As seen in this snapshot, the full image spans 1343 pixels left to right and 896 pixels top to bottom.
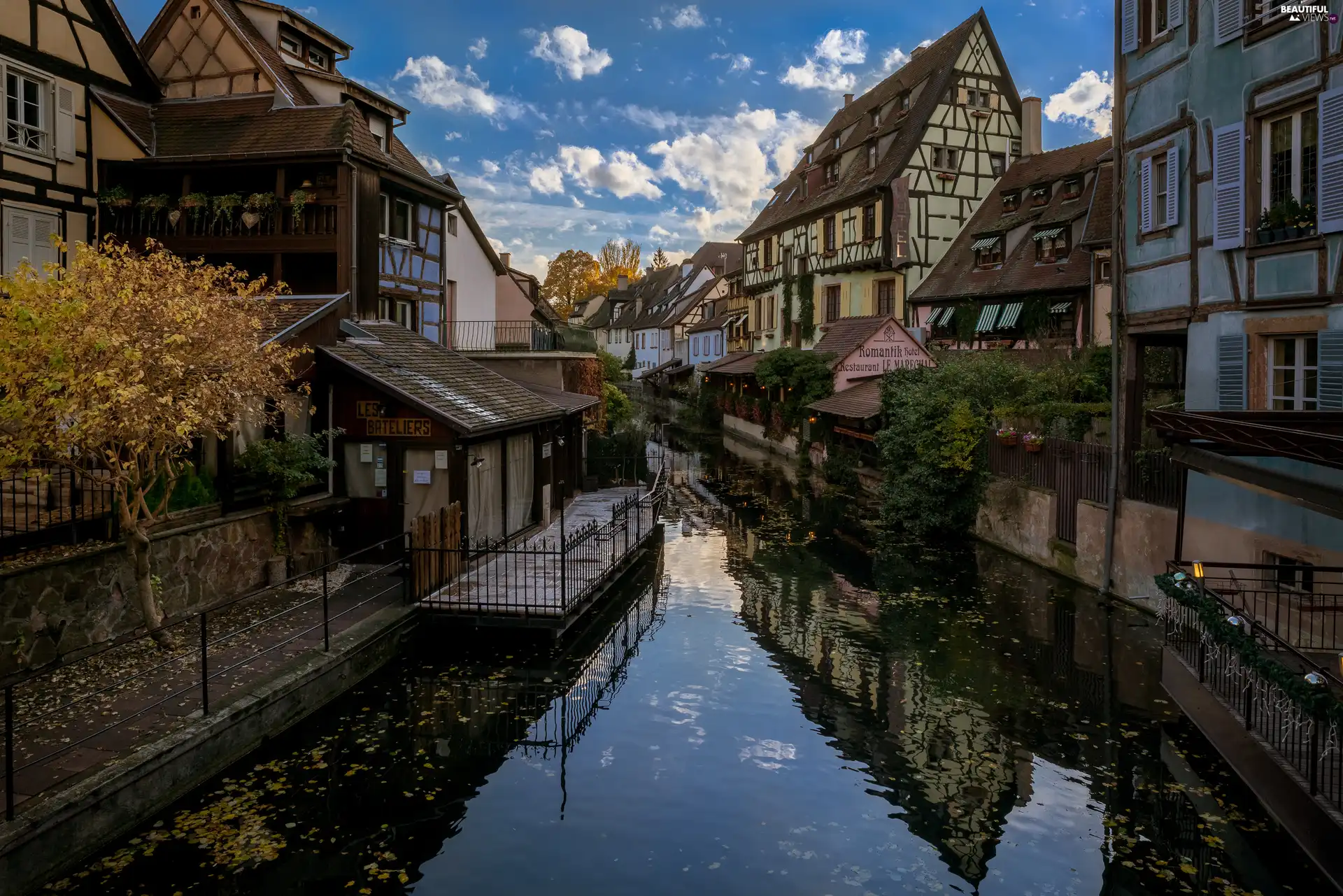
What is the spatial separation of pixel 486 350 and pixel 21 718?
1808 centimetres

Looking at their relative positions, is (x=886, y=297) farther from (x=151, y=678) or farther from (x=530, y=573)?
Answer: (x=151, y=678)

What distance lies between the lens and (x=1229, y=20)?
13.6 metres

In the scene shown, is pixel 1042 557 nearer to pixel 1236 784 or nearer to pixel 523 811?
pixel 1236 784

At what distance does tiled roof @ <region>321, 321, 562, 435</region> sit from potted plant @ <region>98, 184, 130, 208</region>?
20.1 ft

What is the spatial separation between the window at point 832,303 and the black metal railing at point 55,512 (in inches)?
1400

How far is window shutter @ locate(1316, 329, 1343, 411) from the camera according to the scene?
39.2 ft

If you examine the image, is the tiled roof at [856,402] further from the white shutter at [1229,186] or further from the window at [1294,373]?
the window at [1294,373]

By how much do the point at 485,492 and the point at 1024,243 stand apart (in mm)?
25456

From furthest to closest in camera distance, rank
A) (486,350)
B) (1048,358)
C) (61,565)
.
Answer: (1048,358) < (486,350) < (61,565)

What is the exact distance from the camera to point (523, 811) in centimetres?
937

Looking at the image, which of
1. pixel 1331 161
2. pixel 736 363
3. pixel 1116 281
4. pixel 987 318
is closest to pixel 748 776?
pixel 1331 161

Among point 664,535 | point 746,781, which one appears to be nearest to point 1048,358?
point 664,535

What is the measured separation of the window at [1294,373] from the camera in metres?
12.9

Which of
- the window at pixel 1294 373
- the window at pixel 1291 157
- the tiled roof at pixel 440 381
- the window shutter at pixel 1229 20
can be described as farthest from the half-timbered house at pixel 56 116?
the window at pixel 1294 373
